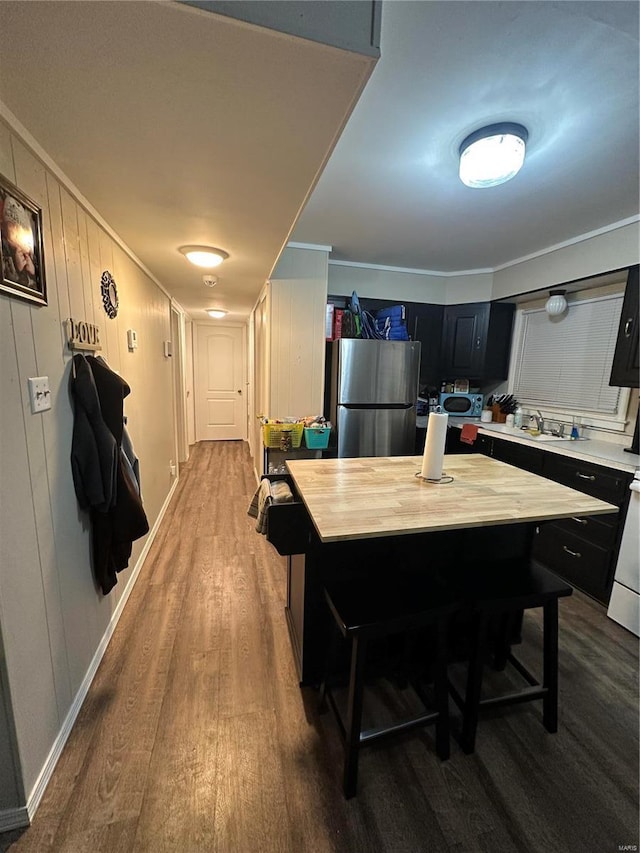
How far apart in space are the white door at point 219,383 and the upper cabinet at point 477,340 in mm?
3884

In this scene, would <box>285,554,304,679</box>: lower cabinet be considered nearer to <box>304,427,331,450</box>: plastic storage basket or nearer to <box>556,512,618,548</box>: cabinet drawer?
<box>304,427,331,450</box>: plastic storage basket

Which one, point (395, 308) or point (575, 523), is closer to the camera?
point (575, 523)

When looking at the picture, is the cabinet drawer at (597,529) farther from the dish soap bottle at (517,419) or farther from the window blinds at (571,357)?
the dish soap bottle at (517,419)

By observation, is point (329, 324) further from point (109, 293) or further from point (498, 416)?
point (498, 416)

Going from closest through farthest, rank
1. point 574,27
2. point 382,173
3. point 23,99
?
point 23,99 → point 574,27 → point 382,173

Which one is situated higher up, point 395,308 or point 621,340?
point 395,308

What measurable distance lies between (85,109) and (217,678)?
2.19m

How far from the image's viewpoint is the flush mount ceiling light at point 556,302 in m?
3.12

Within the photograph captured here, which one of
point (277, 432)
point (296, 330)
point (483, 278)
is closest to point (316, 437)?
point (277, 432)

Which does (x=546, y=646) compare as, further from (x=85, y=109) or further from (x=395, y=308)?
(x=395, y=308)

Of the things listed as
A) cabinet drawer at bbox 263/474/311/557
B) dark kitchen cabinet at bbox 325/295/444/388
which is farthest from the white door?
cabinet drawer at bbox 263/474/311/557

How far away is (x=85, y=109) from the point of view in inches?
38.6

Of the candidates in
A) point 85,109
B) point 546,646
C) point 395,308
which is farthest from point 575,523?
point 85,109

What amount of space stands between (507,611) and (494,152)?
6.55 ft
